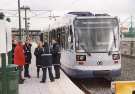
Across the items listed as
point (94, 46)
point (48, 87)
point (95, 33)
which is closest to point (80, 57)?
point (94, 46)

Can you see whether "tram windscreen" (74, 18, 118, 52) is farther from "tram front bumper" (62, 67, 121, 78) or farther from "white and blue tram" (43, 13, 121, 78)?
"tram front bumper" (62, 67, 121, 78)

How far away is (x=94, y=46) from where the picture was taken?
20297 millimetres

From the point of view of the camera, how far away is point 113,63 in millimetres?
20062

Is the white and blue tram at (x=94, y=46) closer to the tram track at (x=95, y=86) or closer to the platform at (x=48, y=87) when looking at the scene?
the tram track at (x=95, y=86)

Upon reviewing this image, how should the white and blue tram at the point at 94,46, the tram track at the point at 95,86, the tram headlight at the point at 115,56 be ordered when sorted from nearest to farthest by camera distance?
1. the tram track at the point at 95,86
2. the white and blue tram at the point at 94,46
3. the tram headlight at the point at 115,56

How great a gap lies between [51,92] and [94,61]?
428 centimetres

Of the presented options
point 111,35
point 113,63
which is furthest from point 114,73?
point 111,35

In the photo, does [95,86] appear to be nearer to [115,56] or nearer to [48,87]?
[115,56]

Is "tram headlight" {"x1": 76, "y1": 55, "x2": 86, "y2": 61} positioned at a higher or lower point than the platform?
higher

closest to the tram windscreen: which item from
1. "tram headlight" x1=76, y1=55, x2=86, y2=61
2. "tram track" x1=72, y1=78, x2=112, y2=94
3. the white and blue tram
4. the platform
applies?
the white and blue tram

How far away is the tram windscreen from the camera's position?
66.5 feet

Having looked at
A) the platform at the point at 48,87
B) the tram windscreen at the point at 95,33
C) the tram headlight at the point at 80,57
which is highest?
the tram windscreen at the point at 95,33

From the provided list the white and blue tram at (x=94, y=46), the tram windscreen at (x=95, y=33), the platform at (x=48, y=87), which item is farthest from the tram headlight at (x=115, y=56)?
the platform at (x=48, y=87)

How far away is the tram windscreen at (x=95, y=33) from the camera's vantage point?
2028 centimetres
